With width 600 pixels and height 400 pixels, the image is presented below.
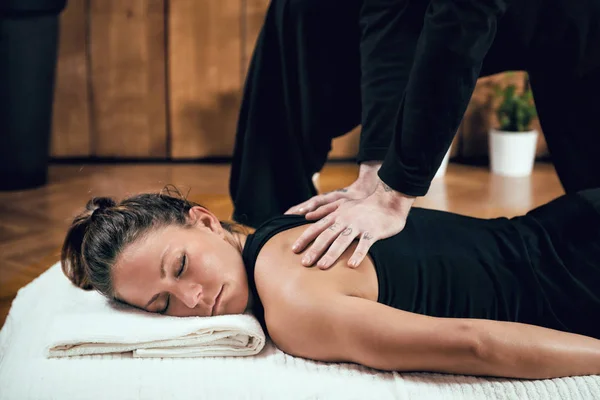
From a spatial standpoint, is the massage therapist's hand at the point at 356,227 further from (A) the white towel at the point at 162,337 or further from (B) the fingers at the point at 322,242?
(A) the white towel at the point at 162,337

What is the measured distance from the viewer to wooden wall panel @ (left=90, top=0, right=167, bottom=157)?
3127 mm

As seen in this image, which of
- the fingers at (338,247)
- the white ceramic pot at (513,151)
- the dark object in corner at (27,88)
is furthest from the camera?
the white ceramic pot at (513,151)

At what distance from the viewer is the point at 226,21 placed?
10.3 feet

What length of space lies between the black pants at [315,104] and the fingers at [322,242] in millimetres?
302

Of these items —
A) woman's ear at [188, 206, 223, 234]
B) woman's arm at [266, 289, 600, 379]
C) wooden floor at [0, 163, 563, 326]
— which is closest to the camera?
woman's arm at [266, 289, 600, 379]

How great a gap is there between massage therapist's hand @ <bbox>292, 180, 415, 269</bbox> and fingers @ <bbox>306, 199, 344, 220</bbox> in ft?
0.12

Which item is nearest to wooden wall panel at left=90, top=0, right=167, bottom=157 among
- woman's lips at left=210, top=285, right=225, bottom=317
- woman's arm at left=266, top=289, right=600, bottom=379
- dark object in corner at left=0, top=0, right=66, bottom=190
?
dark object in corner at left=0, top=0, right=66, bottom=190

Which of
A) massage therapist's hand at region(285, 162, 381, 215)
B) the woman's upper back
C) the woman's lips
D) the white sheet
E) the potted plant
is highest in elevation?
massage therapist's hand at region(285, 162, 381, 215)

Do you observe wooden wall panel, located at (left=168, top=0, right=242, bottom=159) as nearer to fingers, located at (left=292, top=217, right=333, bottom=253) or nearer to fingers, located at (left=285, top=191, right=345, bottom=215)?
fingers, located at (left=285, top=191, right=345, bottom=215)

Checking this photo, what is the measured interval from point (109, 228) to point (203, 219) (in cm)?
18

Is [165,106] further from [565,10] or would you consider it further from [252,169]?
[565,10]

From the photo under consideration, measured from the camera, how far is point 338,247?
4.30 feet

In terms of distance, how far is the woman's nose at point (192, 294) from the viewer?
131 cm

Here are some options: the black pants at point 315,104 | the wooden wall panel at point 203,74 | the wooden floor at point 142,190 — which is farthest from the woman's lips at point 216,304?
the wooden wall panel at point 203,74
